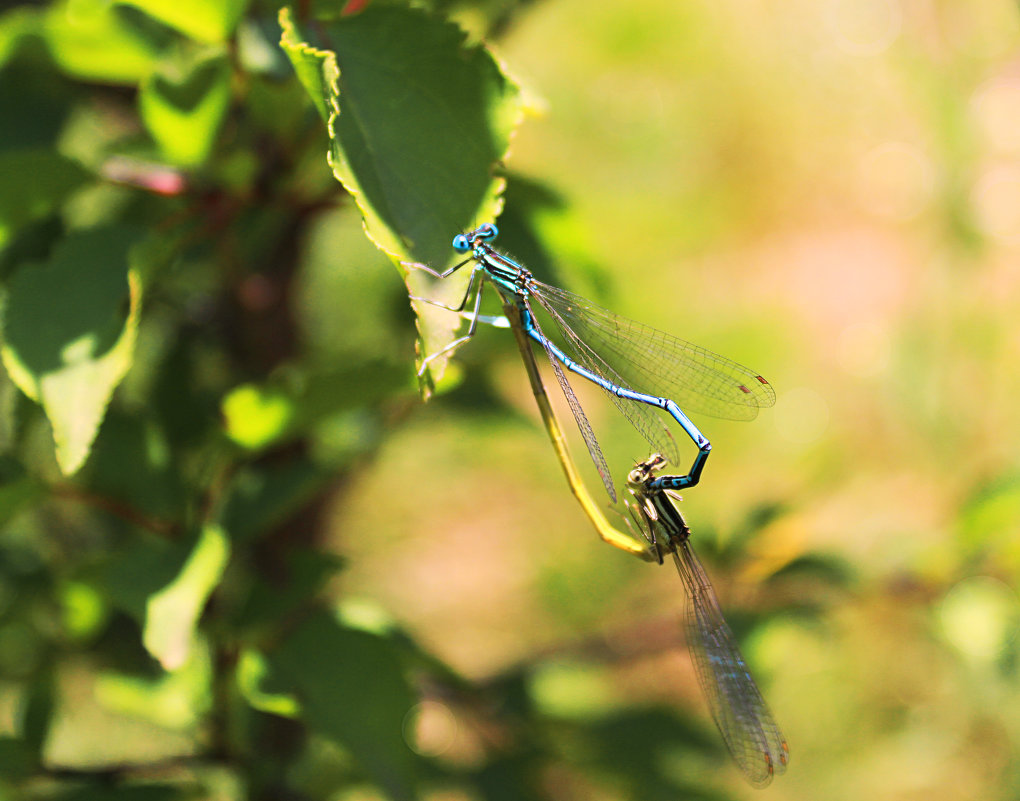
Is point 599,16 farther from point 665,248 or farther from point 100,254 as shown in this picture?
point 100,254

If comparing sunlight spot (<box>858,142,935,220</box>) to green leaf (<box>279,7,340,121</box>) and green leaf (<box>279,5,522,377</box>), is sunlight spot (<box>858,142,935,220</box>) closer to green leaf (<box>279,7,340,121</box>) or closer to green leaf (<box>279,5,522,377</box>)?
green leaf (<box>279,5,522,377</box>)

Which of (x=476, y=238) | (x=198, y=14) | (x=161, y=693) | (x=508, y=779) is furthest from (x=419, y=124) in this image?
(x=508, y=779)

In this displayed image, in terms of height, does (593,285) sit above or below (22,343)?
above

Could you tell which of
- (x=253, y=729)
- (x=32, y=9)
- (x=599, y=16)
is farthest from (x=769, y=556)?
(x=599, y=16)

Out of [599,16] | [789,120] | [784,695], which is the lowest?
[784,695]

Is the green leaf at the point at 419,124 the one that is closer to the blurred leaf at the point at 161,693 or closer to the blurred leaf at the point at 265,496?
the blurred leaf at the point at 265,496

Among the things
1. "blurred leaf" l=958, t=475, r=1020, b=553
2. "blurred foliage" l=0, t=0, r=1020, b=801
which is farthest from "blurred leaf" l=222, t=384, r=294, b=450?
"blurred leaf" l=958, t=475, r=1020, b=553

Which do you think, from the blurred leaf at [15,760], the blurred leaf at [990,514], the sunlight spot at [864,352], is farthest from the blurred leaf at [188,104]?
the sunlight spot at [864,352]
